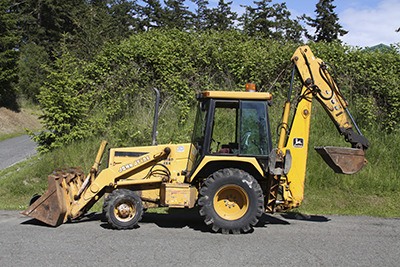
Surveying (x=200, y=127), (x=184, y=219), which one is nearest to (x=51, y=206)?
(x=184, y=219)

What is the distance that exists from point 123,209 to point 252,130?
8.68ft

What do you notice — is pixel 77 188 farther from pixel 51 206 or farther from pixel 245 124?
pixel 245 124

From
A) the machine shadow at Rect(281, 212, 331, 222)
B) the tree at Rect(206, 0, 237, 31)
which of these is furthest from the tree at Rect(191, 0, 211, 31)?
the machine shadow at Rect(281, 212, 331, 222)

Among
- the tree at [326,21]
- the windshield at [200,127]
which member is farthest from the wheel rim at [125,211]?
the tree at [326,21]

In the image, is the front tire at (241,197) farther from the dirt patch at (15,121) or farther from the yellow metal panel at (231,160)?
the dirt patch at (15,121)

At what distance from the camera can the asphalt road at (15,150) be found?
1708cm

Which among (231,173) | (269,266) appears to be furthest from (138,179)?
(269,266)

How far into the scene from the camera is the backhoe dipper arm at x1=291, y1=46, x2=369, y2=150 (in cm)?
866

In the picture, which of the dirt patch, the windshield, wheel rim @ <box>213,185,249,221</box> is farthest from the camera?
the dirt patch

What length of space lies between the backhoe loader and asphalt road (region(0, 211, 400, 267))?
41 centimetres

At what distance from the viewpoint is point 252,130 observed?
8.14m

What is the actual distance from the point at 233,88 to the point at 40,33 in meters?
39.3

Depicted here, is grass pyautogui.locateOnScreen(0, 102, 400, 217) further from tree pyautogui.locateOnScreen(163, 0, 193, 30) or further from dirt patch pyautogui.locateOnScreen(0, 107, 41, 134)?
tree pyautogui.locateOnScreen(163, 0, 193, 30)

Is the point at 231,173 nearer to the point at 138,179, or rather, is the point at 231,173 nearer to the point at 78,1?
the point at 138,179
